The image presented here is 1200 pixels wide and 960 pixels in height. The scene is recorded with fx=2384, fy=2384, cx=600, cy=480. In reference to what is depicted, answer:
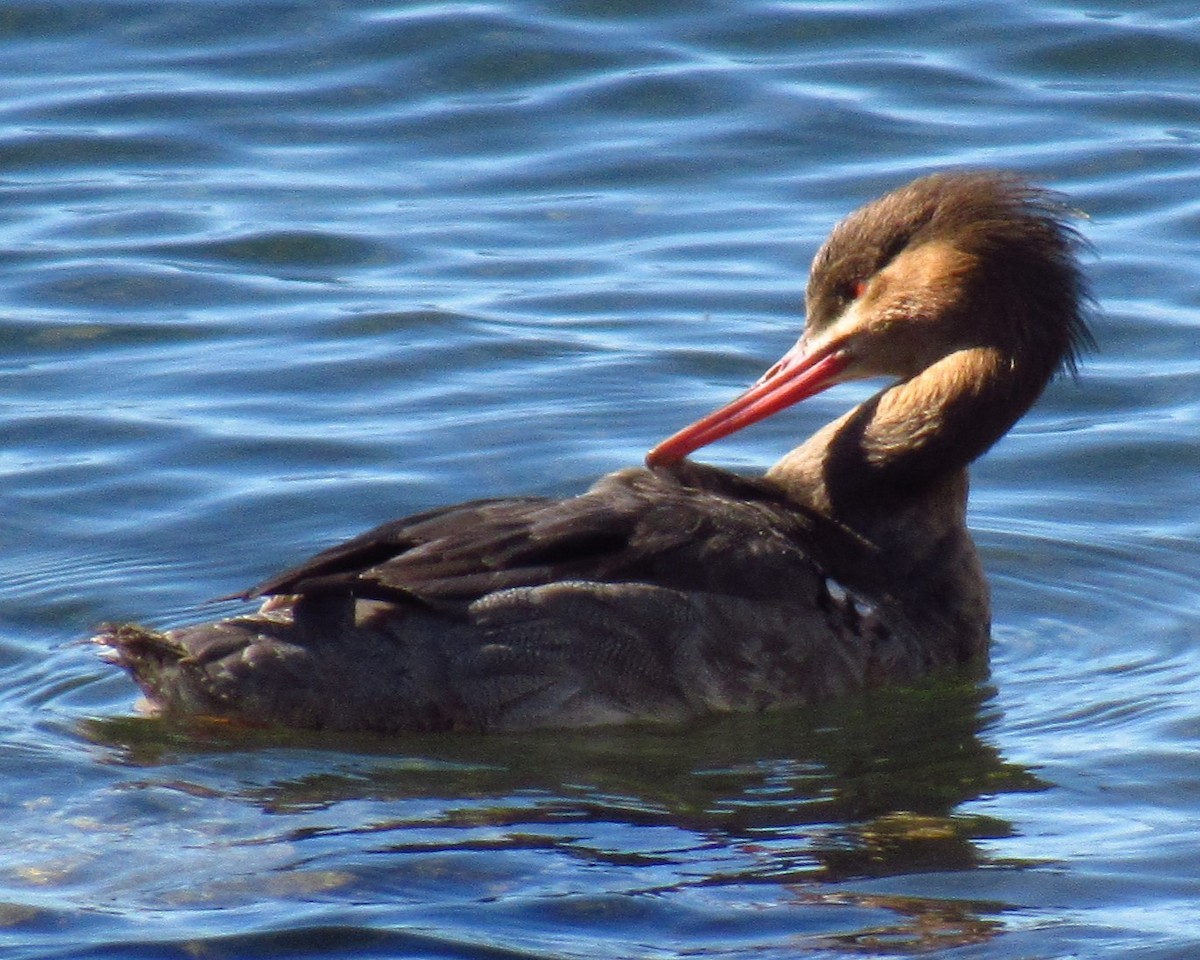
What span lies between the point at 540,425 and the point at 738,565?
104 inches

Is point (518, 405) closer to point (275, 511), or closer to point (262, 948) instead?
point (275, 511)

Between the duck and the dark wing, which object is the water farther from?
the dark wing

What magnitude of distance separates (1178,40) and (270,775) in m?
9.82

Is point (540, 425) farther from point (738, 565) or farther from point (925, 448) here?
point (738, 565)

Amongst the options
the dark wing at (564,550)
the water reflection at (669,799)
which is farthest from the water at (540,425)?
the dark wing at (564,550)

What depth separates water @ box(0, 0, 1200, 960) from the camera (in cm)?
572

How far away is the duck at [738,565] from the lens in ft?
21.6

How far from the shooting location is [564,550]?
6.78 meters

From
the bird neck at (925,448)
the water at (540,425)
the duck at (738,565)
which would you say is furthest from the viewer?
the bird neck at (925,448)

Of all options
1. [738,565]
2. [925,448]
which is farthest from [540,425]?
[738,565]

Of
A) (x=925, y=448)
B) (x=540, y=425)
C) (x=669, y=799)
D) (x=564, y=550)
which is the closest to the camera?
(x=669, y=799)

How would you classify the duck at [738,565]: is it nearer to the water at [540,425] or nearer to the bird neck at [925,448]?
the bird neck at [925,448]

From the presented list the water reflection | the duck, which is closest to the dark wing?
the duck

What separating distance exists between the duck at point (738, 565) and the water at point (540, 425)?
151mm
